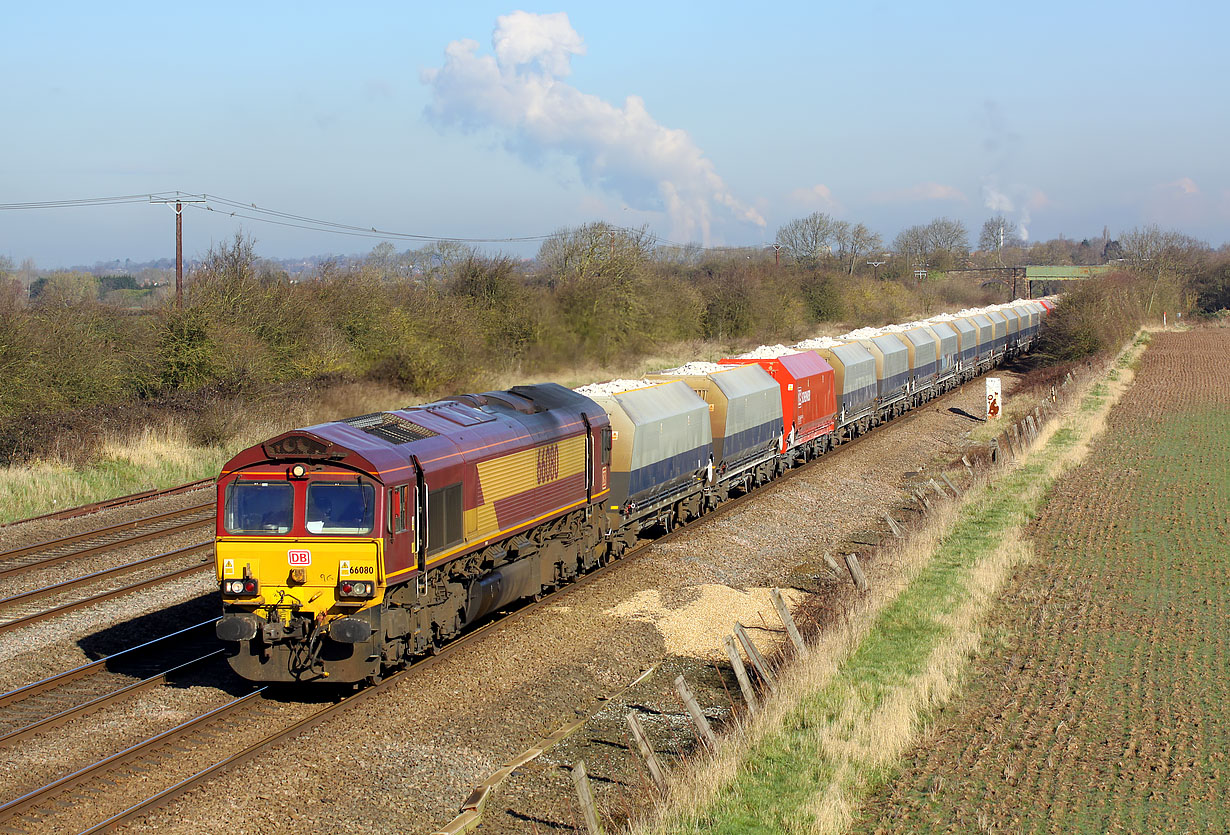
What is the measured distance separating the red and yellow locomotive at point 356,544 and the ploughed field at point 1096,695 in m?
6.29

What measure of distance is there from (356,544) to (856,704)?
6.54 metres

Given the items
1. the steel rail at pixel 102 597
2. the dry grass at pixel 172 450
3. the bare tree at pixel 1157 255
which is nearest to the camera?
the steel rail at pixel 102 597

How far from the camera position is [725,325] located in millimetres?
68938

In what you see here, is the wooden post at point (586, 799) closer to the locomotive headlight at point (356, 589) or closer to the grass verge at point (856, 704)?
the grass verge at point (856, 704)

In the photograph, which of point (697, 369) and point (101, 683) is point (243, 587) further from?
point (697, 369)

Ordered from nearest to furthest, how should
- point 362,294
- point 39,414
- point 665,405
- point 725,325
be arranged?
point 665,405 → point 39,414 → point 362,294 → point 725,325

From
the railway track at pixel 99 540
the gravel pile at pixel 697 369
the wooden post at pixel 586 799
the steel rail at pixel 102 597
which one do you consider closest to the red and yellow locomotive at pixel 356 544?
the wooden post at pixel 586 799

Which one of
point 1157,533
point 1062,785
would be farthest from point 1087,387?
point 1062,785

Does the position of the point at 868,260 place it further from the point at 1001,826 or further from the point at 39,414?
the point at 1001,826

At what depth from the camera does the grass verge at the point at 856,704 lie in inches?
402

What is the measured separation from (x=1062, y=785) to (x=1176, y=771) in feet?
4.72

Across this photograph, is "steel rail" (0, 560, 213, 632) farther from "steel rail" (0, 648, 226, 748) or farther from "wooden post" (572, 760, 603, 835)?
"wooden post" (572, 760, 603, 835)

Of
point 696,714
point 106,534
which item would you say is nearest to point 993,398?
point 106,534

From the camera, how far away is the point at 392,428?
46.7ft
